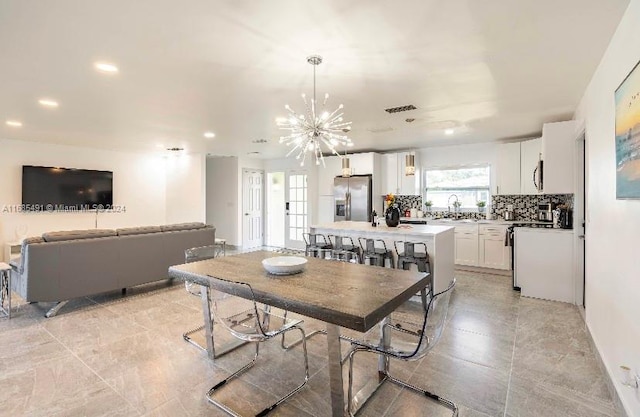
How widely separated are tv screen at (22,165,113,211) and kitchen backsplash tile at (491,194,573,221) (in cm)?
781

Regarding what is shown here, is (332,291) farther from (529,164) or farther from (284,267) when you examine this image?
(529,164)

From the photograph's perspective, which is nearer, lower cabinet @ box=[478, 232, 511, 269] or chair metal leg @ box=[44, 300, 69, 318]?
chair metal leg @ box=[44, 300, 69, 318]

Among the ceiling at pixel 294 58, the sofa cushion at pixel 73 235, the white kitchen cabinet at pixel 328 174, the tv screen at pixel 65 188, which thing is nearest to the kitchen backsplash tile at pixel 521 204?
the ceiling at pixel 294 58

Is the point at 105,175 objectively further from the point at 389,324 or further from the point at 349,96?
the point at 389,324

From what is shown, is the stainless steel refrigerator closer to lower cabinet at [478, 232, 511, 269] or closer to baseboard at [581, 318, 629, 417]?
lower cabinet at [478, 232, 511, 269]

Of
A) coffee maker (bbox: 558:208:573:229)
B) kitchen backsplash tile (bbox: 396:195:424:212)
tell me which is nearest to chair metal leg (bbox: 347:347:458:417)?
coffee maker (bbox: 558:208:573:229)

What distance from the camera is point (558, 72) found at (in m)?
2.88

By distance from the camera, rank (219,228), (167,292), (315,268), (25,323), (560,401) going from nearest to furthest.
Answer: (560,401) → (315,268) → (25,323) → (167,292) → (219,228)

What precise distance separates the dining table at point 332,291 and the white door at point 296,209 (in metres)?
5.53

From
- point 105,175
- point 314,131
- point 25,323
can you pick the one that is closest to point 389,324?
point 314,131

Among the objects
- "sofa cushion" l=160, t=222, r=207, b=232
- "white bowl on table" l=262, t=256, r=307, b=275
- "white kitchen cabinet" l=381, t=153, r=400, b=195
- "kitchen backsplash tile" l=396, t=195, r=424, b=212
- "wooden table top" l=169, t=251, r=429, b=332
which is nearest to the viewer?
"wooden table top" l=169, t=251, r=429, b=332

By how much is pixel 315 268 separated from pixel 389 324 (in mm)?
686

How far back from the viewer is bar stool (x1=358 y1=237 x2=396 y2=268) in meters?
4.16

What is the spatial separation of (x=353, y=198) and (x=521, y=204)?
314 cm
